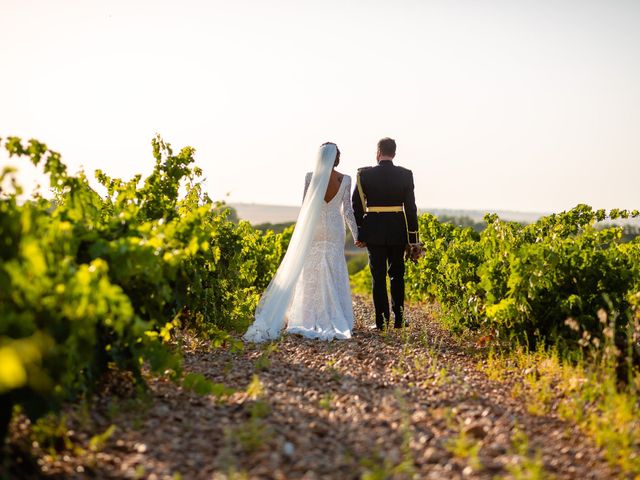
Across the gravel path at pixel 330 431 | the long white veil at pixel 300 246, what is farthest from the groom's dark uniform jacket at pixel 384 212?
the gravel path at pixel 330 431

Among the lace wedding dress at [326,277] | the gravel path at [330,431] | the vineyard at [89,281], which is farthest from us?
the lace wedding dress at [326,277]

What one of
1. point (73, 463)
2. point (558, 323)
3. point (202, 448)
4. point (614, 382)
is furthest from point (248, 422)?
point (558, 323)

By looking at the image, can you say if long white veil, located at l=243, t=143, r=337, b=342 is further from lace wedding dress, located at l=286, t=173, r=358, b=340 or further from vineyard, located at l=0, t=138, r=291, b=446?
vineyard, located at l=0, t=138, r=291, b=446

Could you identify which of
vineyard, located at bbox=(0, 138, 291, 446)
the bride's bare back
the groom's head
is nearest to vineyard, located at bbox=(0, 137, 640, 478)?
vineyard, located at bbox=(0, 138, 291, 446)

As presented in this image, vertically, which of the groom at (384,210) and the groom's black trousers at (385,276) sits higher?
the groom at (384,210)

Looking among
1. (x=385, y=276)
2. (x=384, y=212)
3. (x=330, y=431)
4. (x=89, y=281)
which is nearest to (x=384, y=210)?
(x=384, y=212)

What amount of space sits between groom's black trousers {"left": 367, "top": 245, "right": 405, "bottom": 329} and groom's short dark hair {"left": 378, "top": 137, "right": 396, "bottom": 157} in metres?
1.24

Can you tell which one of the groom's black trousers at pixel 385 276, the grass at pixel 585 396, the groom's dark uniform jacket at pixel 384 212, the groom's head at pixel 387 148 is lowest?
the grass at pixel 585 396

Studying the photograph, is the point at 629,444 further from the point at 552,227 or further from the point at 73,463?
the point at 552,227

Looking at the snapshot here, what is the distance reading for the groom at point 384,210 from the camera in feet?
31.7

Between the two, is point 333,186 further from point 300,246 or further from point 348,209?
point 300,246

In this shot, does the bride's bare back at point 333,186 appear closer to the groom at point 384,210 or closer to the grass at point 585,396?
the groom at point 384,210

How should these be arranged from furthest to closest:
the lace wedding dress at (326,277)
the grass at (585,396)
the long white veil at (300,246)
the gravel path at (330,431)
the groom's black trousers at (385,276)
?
the groom's black trousers at (385,276) → the lace wedding dress at (326,277) → the long white veil at (300,246) → the grass at (585,396) → the gravel path at (330,431)

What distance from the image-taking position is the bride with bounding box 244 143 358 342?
9312mm
